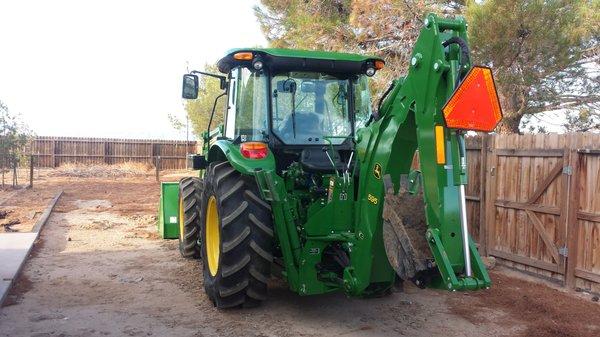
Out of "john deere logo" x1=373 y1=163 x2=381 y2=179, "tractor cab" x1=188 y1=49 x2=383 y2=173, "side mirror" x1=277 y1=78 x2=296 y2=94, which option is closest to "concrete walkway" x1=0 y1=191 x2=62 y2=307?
"tractor cab" x1=188 y1=49 x2=383 y2=173

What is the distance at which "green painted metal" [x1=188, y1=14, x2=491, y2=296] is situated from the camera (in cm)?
372

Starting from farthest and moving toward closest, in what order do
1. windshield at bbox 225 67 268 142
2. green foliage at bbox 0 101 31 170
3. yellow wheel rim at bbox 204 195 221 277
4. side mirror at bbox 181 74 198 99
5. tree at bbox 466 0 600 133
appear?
1. green foliage at bbox 0 101 31 170
2. tree at bbox 466 0 600 133
3. side mirror at bbox 181 74 198 99
4. yellow wheel rim at bbox 204 195 221 277
5. windshield at bbox 225 67 268 142

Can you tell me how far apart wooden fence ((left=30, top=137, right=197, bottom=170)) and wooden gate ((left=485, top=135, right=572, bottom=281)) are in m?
24.9

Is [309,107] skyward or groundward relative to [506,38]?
groundward

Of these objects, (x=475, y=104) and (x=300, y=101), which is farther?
(x=300, y=101)

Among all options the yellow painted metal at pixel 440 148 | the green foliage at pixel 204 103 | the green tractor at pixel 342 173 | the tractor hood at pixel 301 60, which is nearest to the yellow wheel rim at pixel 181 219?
the green tractor at pixel 342 173

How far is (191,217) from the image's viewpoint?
7566mm

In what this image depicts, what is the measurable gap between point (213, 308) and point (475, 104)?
11.1 ft

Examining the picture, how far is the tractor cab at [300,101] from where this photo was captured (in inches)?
223

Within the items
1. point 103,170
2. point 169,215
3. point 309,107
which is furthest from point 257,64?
point 103,170

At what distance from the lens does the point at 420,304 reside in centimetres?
588

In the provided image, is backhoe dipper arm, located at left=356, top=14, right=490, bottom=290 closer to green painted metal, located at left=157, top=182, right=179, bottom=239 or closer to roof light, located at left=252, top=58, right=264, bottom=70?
roof light, located at left=252, top=58, right=264, bottom=70

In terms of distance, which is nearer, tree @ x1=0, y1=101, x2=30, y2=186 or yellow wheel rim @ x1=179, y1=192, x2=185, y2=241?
yellow wheel rim @ x1=179, y1=192, x2=185, y2=241

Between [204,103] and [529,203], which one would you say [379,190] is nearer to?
[529,203]
